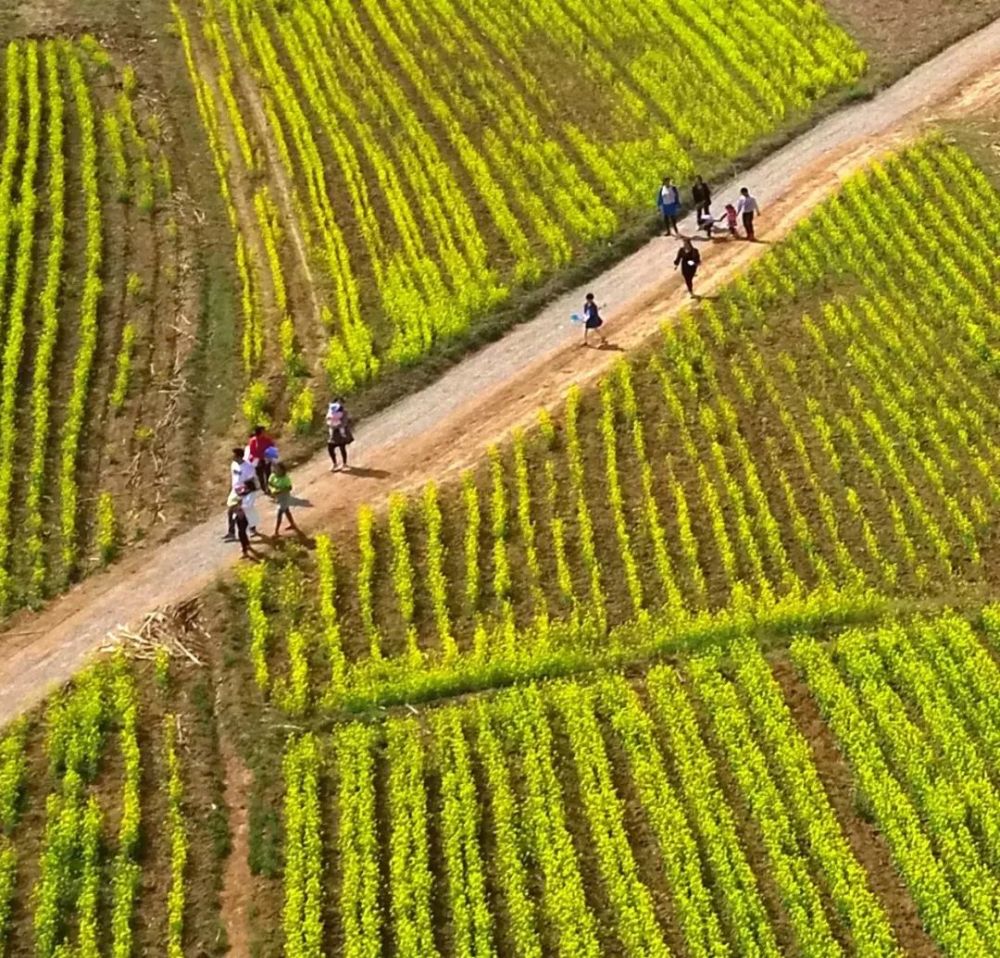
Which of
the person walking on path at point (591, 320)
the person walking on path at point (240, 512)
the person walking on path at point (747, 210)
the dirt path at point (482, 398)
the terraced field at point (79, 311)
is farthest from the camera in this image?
the person walking on path at point (747, 210)

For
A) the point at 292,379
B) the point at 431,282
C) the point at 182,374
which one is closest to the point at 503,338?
the point at 431,282

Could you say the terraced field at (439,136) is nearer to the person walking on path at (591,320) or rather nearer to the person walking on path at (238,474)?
the person walking on path at (591,320)

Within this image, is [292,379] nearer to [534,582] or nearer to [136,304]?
[136,304]

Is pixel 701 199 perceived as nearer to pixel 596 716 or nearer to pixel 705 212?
pixel 705 212

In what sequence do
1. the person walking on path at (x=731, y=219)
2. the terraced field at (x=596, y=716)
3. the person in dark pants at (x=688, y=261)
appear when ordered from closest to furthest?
the terraced field at (x=596, y=716) < the person in dark pants at (x=688, y=261) < the person walking on path at (x=731, y=219)

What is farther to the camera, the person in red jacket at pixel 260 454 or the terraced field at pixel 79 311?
the terraced field at pixel 79 311

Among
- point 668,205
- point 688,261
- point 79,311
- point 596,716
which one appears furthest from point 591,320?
point 79,311

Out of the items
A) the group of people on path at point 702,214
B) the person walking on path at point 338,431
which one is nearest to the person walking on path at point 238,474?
the person walking on path at point 338,431
